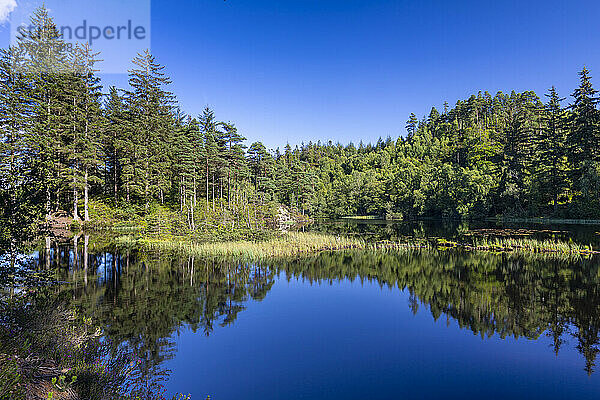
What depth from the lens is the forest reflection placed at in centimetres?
1162

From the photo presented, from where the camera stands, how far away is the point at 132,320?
11.8 metres

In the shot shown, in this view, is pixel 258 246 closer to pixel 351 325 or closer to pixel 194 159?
pixel 351 325

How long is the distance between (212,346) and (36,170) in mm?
7233

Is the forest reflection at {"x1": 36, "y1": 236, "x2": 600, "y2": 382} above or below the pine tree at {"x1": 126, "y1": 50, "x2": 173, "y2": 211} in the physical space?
below

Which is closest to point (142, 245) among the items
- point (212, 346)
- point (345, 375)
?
point (212, 346)

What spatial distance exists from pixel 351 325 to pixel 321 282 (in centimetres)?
680

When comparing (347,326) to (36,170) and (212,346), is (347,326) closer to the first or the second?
(212,346)

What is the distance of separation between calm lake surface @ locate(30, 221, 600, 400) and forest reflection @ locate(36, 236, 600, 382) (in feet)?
0.27

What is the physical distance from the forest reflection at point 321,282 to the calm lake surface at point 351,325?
0.08 meters

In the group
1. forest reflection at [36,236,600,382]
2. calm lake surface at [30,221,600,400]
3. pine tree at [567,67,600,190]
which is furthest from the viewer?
pine tree at [567,67,600,190]

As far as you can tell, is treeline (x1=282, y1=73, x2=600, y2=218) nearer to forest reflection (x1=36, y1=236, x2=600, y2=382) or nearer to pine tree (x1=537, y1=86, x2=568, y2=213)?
pine tree (x1=537, y1=86, x2=568, y2=213)

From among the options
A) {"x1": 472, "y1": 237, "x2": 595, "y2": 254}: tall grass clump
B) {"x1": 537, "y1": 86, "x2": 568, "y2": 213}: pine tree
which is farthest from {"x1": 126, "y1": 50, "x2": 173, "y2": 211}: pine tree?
{"x1": 537, "y1": 86, "x2": 568, "y2": 213}: pine tree

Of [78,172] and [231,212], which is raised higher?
[78,172]

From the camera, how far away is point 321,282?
20047 mm
